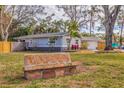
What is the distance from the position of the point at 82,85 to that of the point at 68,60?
198 centimetres

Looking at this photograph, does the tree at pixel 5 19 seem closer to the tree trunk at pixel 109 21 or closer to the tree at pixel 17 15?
the tree at pixel 17 15

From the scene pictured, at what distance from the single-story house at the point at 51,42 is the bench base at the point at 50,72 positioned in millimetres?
26318

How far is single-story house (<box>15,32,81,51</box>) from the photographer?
1420 inches

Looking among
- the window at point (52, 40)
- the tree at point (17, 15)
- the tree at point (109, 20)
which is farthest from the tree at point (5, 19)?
the tree at point (109, 20)

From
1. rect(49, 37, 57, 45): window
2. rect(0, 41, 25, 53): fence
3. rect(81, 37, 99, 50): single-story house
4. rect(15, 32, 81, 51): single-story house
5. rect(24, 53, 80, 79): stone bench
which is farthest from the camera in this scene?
rect(81, 37, 99, 50): single-story house

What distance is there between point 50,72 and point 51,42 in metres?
28.8

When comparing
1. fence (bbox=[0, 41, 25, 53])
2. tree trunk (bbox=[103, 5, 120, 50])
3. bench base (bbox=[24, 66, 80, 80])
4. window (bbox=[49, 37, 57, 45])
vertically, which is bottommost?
fence (bbox=[0, 41, 25, 53])

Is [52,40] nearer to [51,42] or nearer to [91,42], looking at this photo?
[51,42]

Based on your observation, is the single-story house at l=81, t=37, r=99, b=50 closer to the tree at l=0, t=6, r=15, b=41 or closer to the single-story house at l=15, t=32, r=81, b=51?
the single-story house at l=15, t=32, r=81, b=51

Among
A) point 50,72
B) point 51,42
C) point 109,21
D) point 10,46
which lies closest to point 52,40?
point 51,42

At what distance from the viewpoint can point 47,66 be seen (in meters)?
8.59

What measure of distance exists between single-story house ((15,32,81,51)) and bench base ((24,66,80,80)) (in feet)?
86.3

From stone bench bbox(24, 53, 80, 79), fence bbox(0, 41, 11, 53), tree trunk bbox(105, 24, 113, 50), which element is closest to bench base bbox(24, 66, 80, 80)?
stone bench bbox(24, 53, 80, 79)

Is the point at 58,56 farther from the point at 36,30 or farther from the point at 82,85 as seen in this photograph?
the point at 36,30
